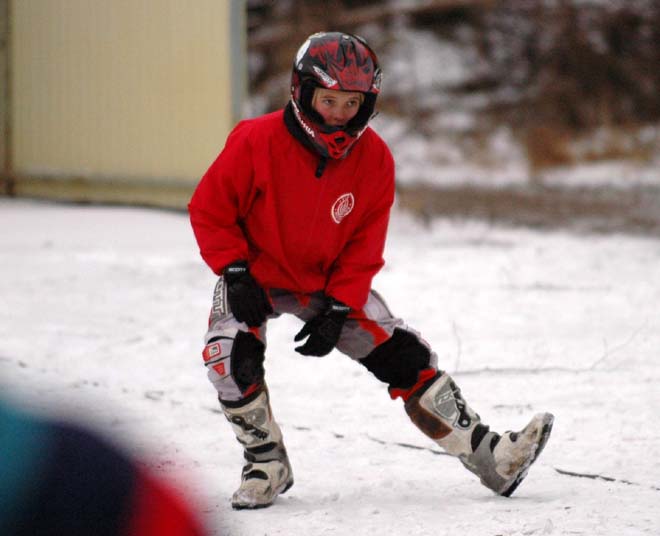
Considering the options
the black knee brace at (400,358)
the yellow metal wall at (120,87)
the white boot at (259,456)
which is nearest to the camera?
the white boot at (259,456)

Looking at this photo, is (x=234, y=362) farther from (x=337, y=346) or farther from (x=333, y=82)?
(x=333, y=82)

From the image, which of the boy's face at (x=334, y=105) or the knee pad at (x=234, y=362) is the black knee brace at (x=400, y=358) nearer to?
the knee pad at (x=234, y=362)

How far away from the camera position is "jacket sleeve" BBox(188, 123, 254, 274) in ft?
10.3

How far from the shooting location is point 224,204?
10.3 feet

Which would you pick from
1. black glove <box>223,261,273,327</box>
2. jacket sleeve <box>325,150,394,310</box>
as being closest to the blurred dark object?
black glove <box>223,261,273,327</box>

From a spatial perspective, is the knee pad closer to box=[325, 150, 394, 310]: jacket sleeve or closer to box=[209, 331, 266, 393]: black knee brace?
box=[209, 331, 266, 393]: black knee brace

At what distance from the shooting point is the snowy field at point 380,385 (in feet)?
10.3

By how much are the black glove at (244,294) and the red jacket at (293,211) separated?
3cm

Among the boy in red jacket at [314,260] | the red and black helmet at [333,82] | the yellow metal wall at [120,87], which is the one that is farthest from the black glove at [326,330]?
the yellow metal wall at [120,87]

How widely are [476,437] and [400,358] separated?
0.32 m

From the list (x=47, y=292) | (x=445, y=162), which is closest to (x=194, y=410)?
(x=47, y=292)

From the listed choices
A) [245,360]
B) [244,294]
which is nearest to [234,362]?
[245,360]

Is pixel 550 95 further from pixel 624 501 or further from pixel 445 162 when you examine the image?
pixel 624 501

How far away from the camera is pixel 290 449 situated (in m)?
3.78
